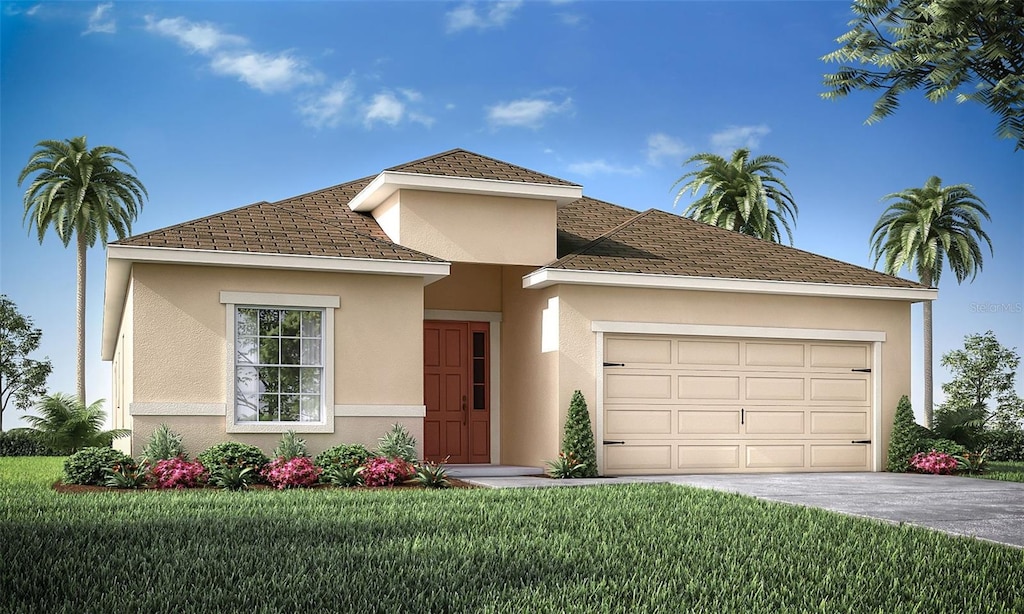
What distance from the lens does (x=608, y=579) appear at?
820 cm

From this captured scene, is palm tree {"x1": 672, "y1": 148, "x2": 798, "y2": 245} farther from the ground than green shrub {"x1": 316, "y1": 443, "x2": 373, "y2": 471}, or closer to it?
farther from the ground

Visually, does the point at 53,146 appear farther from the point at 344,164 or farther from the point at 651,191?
the point at 651,191

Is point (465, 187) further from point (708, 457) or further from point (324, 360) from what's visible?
point (708, 457)

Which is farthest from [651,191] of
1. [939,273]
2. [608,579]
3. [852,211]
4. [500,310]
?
[608,579]

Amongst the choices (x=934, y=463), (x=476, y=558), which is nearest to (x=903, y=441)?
(x=934, y=463)

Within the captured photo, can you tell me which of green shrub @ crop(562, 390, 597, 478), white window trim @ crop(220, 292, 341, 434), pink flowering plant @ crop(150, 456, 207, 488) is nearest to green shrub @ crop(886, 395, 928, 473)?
green shrub @ crop(562, 390, 597, 478)

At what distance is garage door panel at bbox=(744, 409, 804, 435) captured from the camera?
18156mm

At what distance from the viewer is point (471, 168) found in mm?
17812

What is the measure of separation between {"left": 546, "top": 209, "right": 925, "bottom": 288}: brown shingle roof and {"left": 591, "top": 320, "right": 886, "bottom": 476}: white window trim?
2.99 ft

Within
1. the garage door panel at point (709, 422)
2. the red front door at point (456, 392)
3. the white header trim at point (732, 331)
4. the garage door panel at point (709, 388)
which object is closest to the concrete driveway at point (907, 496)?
the garage door panel at point (709, 422)

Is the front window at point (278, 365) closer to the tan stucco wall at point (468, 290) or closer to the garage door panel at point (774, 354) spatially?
the tan stucco wall at point (468, 290)

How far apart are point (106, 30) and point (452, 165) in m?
20.5

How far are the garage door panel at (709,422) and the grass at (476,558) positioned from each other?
5106mm

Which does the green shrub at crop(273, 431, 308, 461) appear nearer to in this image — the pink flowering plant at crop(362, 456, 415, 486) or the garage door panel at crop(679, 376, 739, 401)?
the pink flowering plant at crop(362, 456, 415, 486)
